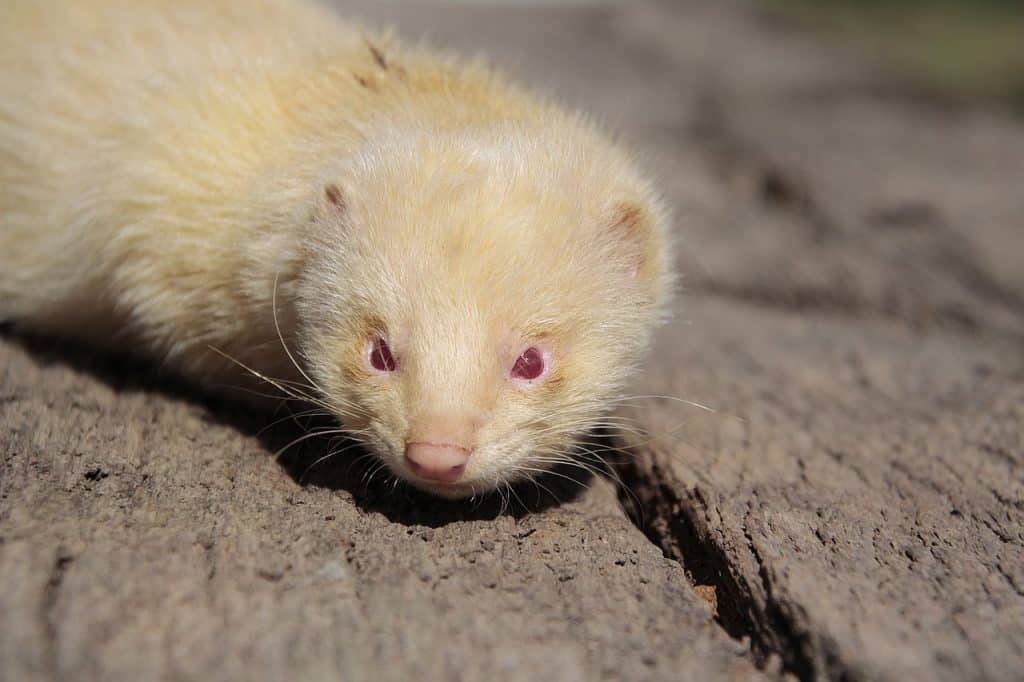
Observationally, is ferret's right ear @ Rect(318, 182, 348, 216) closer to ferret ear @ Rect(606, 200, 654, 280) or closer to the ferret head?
the ferret head

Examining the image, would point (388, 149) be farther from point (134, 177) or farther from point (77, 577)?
point (77, 577)

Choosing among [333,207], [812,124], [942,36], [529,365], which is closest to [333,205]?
[333,207]

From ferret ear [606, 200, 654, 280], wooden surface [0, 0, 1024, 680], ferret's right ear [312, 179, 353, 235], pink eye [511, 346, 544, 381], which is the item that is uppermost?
ferret ear [606, 200, 654, 280]

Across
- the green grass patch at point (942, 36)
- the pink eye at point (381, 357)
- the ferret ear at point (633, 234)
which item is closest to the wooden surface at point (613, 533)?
the pink eye at point (381, 357)

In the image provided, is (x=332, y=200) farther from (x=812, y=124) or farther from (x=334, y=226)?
(x=812, y=124)

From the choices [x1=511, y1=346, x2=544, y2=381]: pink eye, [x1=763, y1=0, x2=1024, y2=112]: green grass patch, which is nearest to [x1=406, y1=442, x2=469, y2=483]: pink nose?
[x1=511, y1=346, x2=544, y2=381]: pink eye
